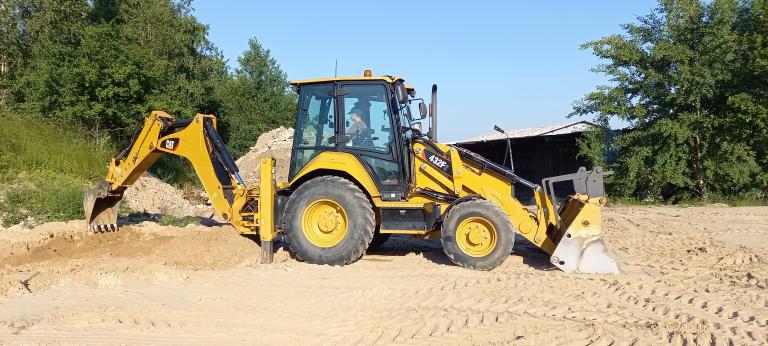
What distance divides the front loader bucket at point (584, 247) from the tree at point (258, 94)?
31.1m

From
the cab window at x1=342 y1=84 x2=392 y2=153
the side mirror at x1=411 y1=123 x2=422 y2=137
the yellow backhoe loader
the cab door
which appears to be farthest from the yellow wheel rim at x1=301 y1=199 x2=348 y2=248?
the side mirror at x1=411 y1=123 x2=422 y2=137

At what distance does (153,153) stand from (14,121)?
7637 mm

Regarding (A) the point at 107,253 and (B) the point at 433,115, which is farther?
(A) the point at 107,253

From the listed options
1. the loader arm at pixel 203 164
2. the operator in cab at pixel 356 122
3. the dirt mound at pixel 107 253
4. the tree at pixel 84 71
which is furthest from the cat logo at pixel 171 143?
the tree at pixel 84 71

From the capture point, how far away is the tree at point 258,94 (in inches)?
1481

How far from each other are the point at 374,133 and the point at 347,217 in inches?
44.3

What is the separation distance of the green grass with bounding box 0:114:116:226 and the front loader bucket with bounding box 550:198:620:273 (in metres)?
8.08

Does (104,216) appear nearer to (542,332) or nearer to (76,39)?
(542,332)

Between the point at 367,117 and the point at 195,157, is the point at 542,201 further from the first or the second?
the point at 195,157

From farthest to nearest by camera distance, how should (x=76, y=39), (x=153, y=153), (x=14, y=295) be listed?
(x=76, y=39) < (x=153, y=153) < (x=14, y=295)

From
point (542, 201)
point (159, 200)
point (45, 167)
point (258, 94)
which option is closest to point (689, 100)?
point (542, 201)

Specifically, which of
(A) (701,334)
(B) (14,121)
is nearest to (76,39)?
(B) (14,121)

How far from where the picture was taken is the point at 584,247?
23.0 ft

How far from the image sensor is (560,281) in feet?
21.3
